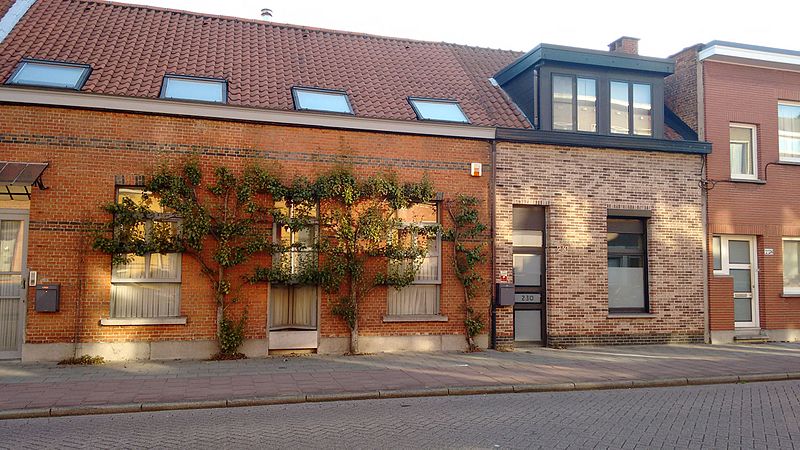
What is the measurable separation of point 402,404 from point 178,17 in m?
12.4

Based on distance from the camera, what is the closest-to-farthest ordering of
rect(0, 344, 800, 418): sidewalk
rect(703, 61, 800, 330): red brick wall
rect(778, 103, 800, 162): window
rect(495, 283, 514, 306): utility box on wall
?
1. rect(0, 344, 800, 418): sidewalk
2. rect(495, 283, 514, 306): utility box on wall
3. rect(703, 61, 800, 330): red brick wall
4. rect(778, 103, 800, 162): window

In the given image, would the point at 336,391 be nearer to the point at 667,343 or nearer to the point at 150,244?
the point at 150,244

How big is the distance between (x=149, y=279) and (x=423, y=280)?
556 centimetres

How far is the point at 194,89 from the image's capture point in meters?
13.4

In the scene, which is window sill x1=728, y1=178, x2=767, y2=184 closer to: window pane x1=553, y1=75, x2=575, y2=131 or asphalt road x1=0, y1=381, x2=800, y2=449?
window pane x1=553, y1=75, x2=575, y2=131

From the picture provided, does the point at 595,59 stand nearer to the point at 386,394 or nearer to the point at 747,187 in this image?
the point at 747,187

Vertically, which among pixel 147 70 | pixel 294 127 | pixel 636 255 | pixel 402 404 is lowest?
pixel 402 404

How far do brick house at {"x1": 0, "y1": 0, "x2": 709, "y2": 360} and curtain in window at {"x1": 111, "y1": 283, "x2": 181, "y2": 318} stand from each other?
0.03 metres

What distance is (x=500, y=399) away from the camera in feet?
31.4

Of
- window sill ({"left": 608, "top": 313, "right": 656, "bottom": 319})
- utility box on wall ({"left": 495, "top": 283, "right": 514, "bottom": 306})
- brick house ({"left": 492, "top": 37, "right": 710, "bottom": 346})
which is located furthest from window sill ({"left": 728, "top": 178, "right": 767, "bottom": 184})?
utility box on wall ({"left": 495, "top": 283, "right": 514, "bottom": 306})

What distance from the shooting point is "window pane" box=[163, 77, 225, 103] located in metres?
13.1

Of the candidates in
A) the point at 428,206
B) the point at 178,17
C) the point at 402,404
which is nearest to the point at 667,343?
the point at 428,206

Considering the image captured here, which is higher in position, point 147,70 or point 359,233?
point 147,70

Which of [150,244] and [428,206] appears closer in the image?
[150,244]
